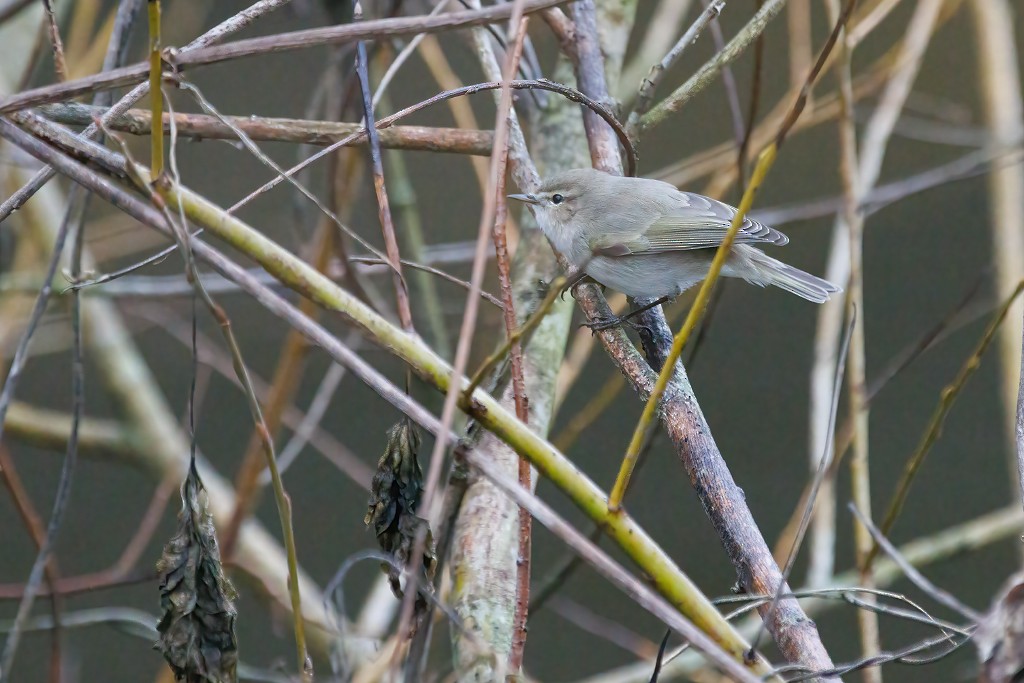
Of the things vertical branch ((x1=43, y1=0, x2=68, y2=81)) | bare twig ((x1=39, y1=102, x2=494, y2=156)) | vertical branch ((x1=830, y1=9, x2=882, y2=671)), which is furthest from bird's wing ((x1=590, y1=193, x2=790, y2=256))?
vertical branch ((x1=43, y1=0, x2=68, y2=81))

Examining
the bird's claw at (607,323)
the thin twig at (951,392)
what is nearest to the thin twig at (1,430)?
the bird's claw at (607,323)

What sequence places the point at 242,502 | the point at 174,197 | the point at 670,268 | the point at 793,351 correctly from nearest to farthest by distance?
the point at 174,197 < the point at 242,502 < the point at 670,268 < the point at 793,351

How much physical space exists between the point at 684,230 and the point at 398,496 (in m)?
1.70

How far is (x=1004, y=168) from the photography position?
2689 mm

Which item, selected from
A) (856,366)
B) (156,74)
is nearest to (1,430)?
(156,74)

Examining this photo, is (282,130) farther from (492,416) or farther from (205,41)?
(492,416)

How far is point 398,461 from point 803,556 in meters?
3.97

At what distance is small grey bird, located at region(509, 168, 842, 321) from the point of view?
247cm

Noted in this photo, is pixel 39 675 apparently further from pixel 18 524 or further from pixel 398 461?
pixel 398 461

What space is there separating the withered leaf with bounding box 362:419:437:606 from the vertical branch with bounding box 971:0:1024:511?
1.96m

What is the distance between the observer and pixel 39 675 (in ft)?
14.8

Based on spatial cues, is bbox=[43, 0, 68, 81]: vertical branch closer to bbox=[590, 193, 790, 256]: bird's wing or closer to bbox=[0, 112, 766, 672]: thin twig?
bbox=[0, 112, 766, 672]: thin twig

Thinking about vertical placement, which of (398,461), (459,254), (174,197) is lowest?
(398,461)

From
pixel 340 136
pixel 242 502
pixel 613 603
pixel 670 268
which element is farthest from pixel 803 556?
pixel 340 136
